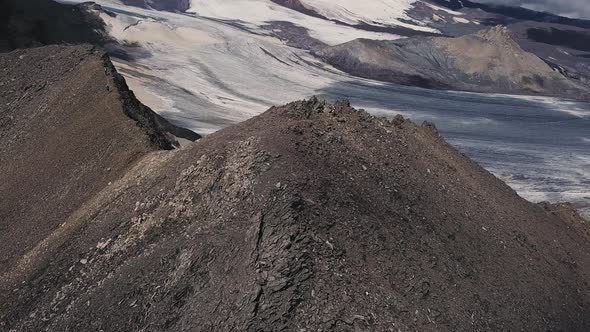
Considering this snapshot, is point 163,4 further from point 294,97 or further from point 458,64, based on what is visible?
point 458,64

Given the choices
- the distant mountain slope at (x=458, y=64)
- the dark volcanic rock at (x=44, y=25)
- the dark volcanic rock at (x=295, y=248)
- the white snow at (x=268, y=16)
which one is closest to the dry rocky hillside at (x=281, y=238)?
the dark volcanic rock at (x=295, y=248)

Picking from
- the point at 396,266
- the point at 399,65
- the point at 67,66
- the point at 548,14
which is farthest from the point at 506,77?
the point at 548,14

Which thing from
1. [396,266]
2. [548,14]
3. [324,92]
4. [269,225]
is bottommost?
[324,92]

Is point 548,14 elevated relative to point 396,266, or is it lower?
elevated

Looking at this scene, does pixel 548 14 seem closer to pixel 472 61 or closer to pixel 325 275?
pixel 472 61

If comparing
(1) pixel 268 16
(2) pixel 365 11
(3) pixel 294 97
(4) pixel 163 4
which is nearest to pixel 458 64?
(3) pixel 294 97

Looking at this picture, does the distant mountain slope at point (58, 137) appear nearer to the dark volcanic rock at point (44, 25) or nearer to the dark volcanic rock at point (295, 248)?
the dark volcanic rock at point (295, 248)

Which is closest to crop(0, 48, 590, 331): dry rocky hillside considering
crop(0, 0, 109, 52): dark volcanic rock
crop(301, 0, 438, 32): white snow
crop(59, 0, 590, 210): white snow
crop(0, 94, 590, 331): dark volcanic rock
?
crop(0, 94, 590, 331): dark volcanic rock
